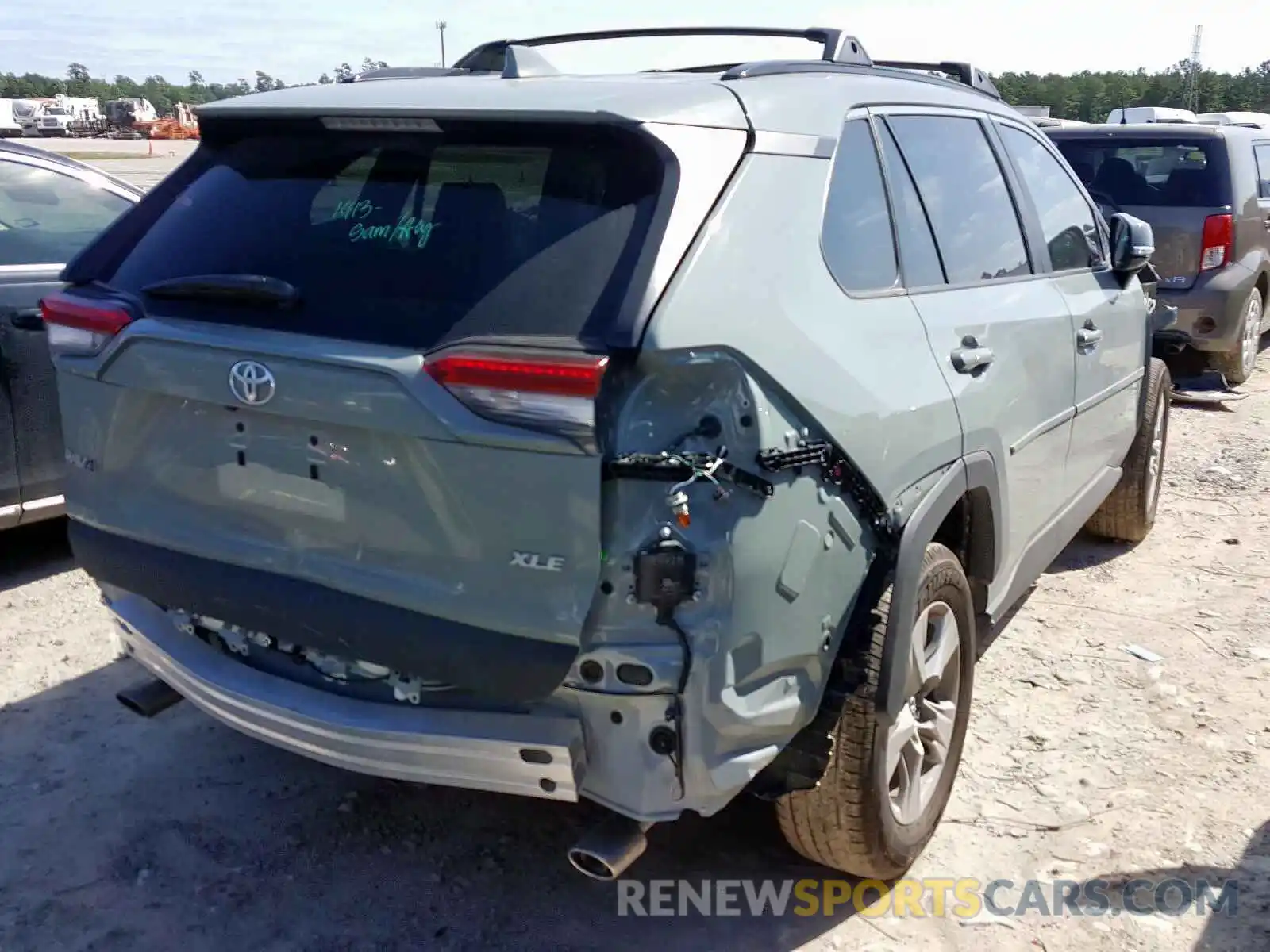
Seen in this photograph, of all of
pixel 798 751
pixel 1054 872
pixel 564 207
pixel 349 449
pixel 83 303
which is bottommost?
pixel 1054 872

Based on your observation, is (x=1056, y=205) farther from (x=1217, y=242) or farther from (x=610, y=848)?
(x=1217, y=242)

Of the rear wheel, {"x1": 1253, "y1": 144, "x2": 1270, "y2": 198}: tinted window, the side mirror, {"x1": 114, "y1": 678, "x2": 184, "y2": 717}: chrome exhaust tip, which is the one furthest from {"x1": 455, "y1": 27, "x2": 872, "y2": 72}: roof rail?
{"x1": 1253, "y1": 144, "x2": 1270, "y2": 198}: tinted window

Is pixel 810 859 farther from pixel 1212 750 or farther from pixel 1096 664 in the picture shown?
pixel 1096 664

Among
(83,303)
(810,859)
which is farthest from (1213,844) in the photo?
(83,303)

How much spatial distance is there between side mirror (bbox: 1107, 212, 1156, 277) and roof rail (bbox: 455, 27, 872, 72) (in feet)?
5.13

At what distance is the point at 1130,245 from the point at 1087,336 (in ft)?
2.14

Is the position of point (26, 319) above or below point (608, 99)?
below

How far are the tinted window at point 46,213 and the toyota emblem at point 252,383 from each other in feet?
9.68

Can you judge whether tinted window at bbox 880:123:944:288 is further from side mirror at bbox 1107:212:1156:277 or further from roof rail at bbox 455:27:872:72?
side mirror at bbox 1107:212:1156:277

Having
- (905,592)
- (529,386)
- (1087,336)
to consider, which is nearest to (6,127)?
(1087,336)

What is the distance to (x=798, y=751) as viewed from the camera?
2.58m

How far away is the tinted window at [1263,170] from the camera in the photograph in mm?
9242

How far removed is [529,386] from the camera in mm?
2205

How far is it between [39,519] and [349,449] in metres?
3.11
